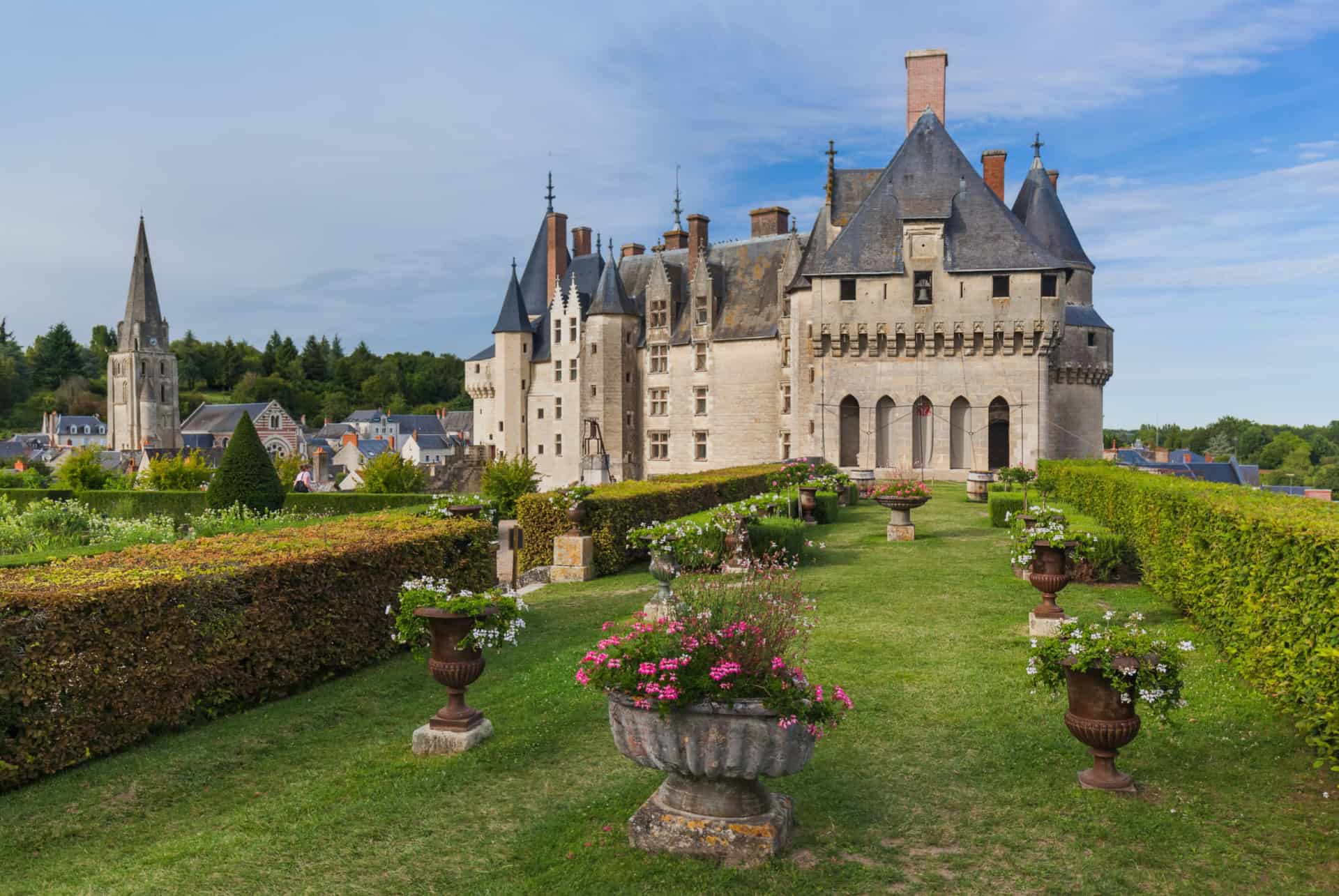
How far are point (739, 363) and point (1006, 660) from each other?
35.2 m

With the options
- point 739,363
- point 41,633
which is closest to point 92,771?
point 41,633

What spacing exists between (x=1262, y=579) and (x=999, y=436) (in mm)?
29271

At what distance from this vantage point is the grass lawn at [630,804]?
17.2ft

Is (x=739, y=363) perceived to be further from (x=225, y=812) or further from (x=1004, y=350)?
(x=225, y=812)

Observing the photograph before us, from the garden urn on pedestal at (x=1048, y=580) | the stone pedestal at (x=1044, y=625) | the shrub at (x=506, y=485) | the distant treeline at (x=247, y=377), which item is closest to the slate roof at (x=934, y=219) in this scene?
the shrub at (x=506, y=485)

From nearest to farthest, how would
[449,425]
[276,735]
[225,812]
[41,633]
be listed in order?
[225,812], [41,633], [276,735], [449,425]

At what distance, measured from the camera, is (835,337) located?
119 feet

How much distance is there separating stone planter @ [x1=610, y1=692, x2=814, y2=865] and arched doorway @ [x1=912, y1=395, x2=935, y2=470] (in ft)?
105

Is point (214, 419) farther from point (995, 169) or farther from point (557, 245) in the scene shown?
point (995, 169)

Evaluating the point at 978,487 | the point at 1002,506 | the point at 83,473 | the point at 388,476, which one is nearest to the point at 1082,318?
the point at 978,487

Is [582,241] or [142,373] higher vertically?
[582,241]

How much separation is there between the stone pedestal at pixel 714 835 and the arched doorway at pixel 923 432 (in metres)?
31.9

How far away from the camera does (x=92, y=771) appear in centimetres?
705

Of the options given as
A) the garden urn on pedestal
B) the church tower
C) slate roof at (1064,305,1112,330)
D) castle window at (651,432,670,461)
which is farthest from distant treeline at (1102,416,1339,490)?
the church tower
